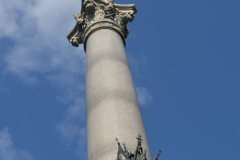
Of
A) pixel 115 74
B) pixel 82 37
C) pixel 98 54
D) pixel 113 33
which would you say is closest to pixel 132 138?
pixel 115 74

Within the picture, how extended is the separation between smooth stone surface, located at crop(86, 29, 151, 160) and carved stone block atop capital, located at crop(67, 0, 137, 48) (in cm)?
216

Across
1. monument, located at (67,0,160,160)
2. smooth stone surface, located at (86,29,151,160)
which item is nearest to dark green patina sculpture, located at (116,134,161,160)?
monument, located at (67,0,160,160)

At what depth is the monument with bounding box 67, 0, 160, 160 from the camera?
18922 mm

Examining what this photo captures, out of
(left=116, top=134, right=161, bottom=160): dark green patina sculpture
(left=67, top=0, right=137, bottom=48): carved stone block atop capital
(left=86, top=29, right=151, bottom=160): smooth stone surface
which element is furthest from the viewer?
(left=67, top=0, right=137, bottom=48): carved stone block atop capital

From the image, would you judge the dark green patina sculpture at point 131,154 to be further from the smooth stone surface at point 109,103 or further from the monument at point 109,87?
the smooth stone surface at point 109,103

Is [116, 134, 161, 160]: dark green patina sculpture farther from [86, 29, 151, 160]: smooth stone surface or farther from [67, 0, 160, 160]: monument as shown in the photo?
[86, 29, 151, 160]: smooth stone surface

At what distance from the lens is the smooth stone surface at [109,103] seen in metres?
19.1

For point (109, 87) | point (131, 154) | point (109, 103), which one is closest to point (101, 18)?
point (109, 87)

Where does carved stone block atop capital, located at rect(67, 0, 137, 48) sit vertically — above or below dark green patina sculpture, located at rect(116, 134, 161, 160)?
→ above

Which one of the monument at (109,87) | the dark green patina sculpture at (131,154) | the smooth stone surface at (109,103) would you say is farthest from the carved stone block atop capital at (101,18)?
the dark green patina sculpture at (131,154)

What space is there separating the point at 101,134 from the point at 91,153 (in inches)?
39.6

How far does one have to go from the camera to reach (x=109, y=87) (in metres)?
22.3

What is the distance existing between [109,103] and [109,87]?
1394mm

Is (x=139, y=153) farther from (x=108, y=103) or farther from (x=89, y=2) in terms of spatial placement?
(x=89, y=2)
